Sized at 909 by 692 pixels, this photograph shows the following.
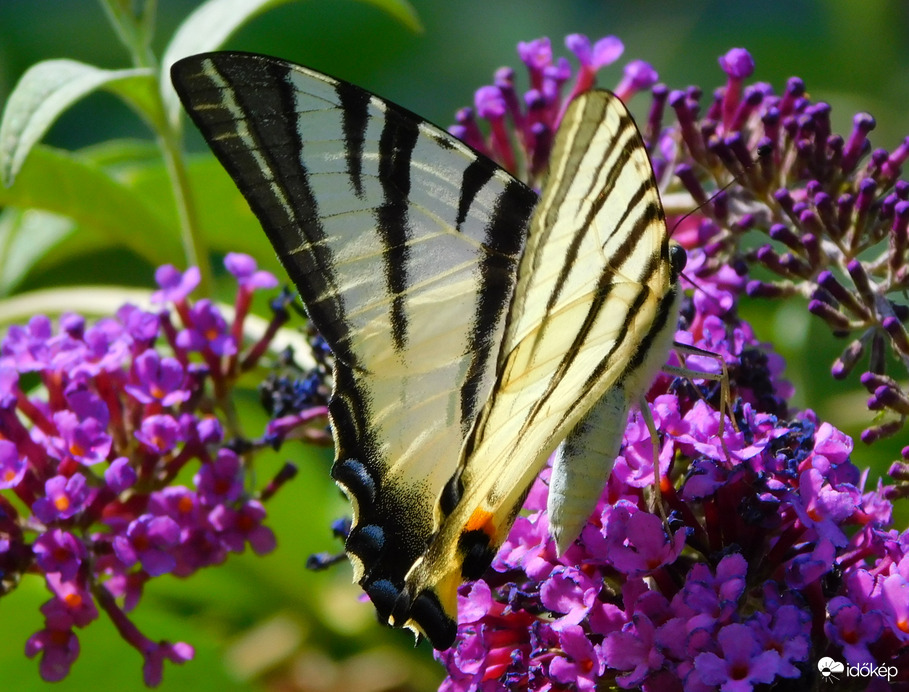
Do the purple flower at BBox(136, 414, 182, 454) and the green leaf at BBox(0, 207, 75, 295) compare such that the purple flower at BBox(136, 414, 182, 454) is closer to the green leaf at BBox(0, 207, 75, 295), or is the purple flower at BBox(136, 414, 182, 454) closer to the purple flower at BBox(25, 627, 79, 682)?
the purple flower at BBox(25, 627, 79, 682)

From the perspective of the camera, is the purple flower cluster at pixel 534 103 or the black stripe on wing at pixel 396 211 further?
the purple flower cluster at pixel 534 103

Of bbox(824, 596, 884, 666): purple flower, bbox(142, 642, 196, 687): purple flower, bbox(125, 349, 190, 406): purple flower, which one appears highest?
bbox(824, 596, 884, 666): purple flower

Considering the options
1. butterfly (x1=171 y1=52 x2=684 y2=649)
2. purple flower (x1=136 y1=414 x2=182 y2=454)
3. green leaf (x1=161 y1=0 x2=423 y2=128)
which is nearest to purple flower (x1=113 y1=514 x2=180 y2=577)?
purple flower (x1=136 y1=414 x2=182 y2=454)

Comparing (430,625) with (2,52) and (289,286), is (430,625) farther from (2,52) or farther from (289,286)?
(2,52)

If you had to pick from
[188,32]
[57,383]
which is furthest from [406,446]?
[188,32]

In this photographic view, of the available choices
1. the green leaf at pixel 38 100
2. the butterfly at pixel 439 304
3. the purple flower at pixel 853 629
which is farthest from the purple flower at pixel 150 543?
the purple flower at pixel 853 629

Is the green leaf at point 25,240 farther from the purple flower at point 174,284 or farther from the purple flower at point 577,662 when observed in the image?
the purple flower at point 577,662

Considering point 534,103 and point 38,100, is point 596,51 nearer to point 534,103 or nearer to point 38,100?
point 534,103
